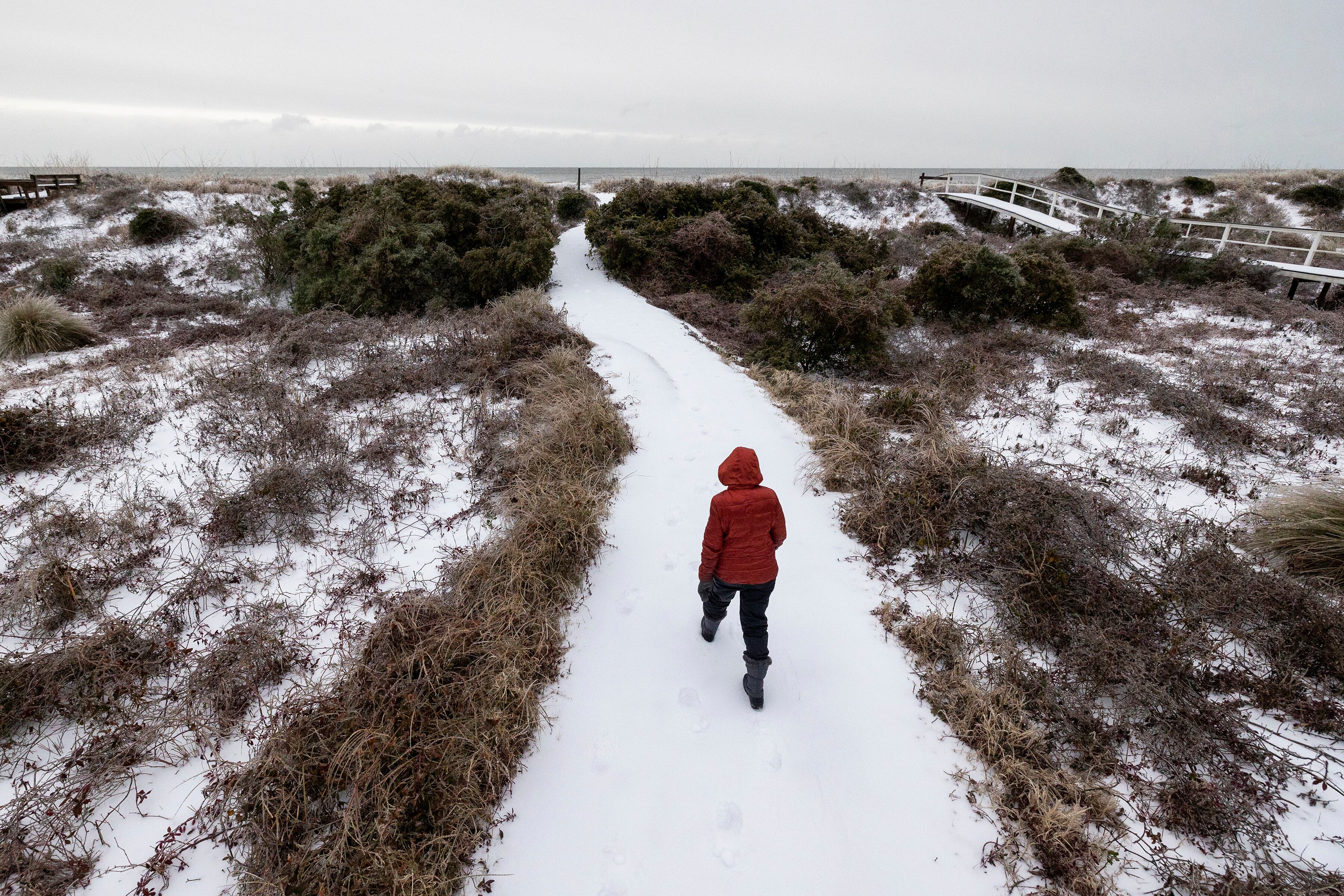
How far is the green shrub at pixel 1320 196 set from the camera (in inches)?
739

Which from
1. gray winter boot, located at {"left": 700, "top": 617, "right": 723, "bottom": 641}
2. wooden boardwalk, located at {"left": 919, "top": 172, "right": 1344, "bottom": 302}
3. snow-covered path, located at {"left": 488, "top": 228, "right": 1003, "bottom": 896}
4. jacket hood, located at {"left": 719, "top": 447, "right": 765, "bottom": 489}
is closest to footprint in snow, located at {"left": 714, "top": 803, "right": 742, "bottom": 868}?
snow-covered path, located at {"left": 488, "top": 228, "right": 1003, "bottom": 896}

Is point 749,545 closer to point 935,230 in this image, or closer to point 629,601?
point 629,601

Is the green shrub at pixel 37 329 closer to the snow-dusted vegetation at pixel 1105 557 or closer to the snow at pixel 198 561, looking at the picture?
the snow at pixel 198 561

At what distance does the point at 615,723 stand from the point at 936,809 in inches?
75.7

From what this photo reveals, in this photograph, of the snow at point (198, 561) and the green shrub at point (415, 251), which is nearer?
the snow at point (198, 561)

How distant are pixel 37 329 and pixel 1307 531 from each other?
52.1ft

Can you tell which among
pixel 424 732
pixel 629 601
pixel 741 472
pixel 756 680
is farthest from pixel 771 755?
pixel 424 732

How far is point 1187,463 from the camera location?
5.95 metres

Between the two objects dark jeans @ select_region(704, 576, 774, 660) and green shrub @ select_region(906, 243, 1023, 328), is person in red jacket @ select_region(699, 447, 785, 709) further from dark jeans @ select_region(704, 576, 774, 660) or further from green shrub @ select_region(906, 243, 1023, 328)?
green shrub @ select_region(906, 243, 1023, 328)

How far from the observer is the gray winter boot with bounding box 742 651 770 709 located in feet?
11.8

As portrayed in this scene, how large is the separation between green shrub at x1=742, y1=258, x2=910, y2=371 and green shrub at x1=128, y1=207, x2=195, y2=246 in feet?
55.5

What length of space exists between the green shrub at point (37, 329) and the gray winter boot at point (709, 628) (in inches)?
455

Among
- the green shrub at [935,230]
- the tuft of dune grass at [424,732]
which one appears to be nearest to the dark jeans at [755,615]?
the tuft of dune grass at [424,732]

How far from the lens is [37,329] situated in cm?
878
